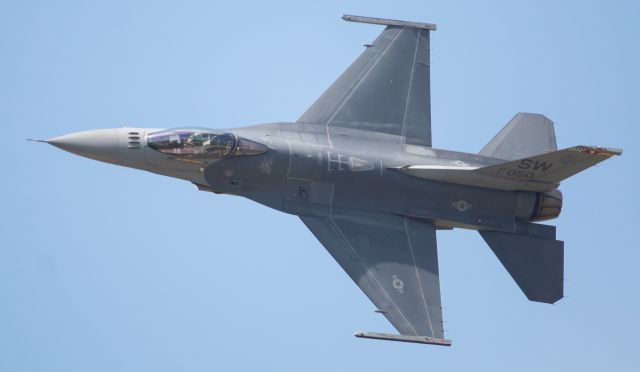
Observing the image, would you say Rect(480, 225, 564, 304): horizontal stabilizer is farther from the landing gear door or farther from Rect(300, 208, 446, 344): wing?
the landing gear door

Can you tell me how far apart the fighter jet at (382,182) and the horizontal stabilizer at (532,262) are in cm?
2

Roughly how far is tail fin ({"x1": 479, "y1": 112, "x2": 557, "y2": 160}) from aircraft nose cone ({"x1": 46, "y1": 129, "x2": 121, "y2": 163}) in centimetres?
909

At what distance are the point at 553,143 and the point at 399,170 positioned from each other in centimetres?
453

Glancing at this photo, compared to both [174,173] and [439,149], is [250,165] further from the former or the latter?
[439,149]

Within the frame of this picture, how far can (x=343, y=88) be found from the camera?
1297 inches

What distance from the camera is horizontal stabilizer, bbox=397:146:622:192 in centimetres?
3095

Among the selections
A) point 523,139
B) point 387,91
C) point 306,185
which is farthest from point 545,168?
point 306,185

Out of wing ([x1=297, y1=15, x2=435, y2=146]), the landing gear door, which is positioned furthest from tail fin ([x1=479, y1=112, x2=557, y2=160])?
the landing gear door

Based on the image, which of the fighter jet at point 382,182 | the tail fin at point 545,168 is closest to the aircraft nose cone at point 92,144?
the fighter jet at point 382,182

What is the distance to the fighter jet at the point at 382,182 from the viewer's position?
99.7 feet

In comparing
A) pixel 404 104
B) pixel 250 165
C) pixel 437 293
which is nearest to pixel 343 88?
pixel 404 104

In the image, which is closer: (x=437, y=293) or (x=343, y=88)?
(x=437, y=293)

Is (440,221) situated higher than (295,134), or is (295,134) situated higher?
(295,134)

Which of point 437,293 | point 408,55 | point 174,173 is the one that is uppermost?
point 408,55
